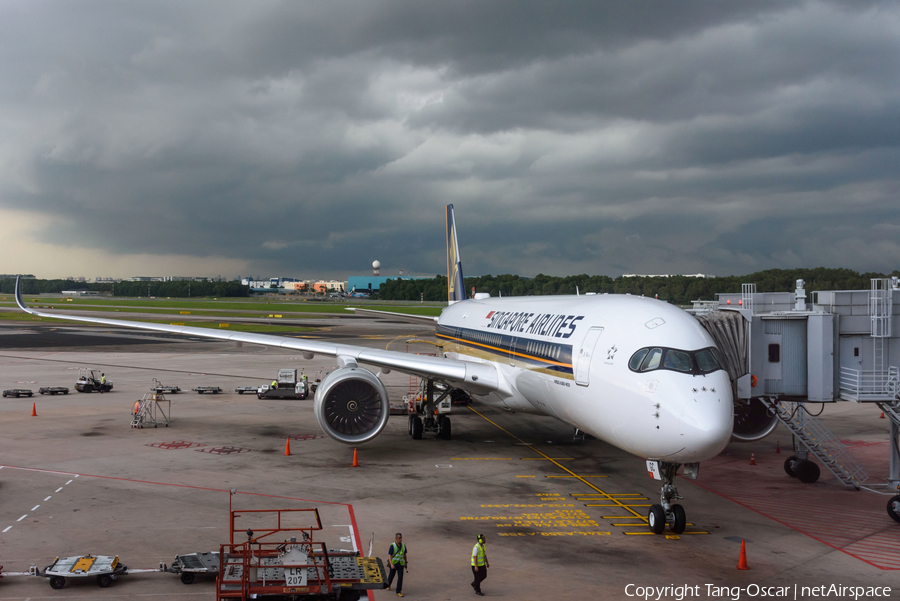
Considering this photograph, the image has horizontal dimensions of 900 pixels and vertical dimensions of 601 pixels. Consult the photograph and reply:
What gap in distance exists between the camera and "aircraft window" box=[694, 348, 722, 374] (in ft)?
44.0

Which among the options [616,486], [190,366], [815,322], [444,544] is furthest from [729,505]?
[190,366]

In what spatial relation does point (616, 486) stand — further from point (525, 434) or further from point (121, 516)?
point (121, 516)

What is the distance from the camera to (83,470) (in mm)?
19719

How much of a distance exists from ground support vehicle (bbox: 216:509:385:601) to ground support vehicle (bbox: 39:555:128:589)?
1935 mm

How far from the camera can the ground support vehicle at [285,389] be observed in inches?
1398

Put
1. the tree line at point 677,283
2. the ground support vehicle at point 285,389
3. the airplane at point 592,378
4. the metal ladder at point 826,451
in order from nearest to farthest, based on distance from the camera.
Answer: the airplane at point 592,378
the metal ladder at point 826,451
the ground support vehicle at point 285,389
the tree line at point 677,283

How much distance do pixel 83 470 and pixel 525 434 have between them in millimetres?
15542

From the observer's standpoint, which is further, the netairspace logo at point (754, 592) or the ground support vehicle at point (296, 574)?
the netairspace logo at point (754, 592)

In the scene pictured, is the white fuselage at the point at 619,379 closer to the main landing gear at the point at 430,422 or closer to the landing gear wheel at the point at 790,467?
the main landing gear at the point at 430,422

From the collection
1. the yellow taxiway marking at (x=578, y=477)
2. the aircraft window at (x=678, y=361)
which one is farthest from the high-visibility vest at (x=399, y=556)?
the yellow taxiway marking at (x=578, y=477)

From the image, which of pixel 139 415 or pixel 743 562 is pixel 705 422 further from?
pixel 139 415

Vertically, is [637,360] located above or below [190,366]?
above

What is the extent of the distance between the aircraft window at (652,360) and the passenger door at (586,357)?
6.31 ft

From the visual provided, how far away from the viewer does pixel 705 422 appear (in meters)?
12.6
